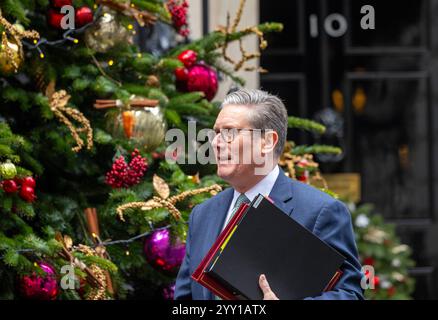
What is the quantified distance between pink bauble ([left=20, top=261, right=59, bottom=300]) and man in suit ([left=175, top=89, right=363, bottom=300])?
1021 millimetres

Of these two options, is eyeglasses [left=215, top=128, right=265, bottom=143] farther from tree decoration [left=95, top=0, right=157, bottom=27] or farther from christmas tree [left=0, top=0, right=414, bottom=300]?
tree decoration [left=95, top=0, right=157, bottom=27]

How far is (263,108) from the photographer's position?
2.64m

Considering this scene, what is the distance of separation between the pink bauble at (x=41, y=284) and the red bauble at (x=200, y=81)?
1.21m

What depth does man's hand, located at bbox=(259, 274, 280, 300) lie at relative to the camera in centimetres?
238

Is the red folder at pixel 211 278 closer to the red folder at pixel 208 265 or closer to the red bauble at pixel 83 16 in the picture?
the red folder at pixel 208 265

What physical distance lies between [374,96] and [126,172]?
3.42 m

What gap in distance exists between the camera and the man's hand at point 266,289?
238 cm

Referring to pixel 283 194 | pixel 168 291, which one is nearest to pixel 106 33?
pixel 168 291

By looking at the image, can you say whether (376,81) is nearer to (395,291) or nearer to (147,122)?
(395,291)

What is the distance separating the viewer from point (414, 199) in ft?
22.5

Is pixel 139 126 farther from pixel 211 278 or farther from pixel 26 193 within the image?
pixel 211 278

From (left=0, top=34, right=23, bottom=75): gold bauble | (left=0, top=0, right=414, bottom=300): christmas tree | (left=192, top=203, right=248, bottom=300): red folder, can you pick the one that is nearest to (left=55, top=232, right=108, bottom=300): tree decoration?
(left=0, top=0, right=414, bottom=300): christmas tree

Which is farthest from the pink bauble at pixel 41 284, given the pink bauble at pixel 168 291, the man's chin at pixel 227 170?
the man's chin at pixel 227 170
